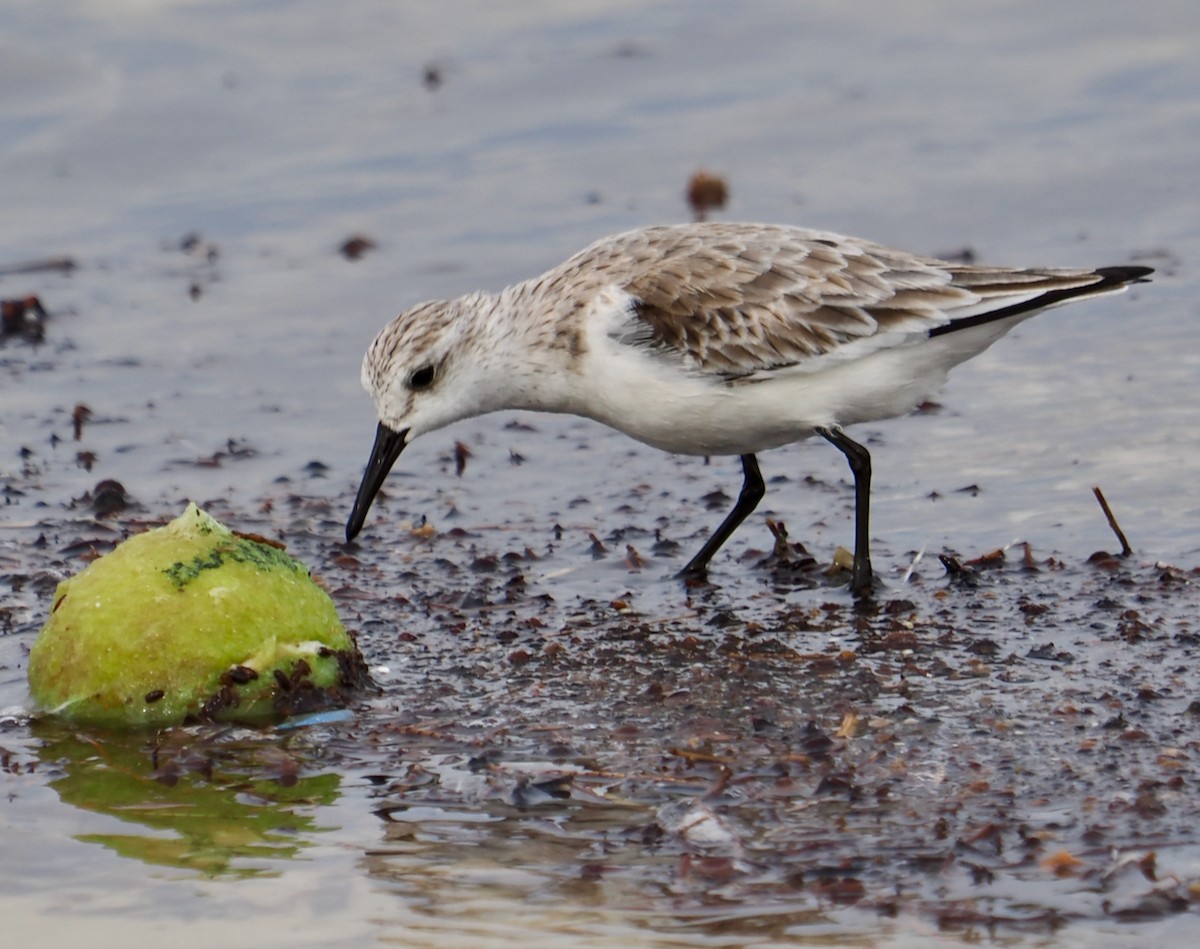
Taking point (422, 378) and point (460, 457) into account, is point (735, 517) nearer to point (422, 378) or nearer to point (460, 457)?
point (422, 378)

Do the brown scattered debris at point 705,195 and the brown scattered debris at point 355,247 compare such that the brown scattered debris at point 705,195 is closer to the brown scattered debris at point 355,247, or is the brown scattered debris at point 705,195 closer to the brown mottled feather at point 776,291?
the brown scattered debris at point 355,247

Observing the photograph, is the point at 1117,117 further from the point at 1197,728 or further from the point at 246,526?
the point at 1197,728

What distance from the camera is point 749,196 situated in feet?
39.8

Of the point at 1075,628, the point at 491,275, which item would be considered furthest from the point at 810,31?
the point at 1075,628

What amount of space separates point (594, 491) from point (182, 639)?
118 inches

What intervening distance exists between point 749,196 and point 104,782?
25.2 feet

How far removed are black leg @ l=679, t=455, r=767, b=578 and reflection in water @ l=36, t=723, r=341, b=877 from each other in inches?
86.2

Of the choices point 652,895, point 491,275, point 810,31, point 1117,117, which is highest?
point 810,31

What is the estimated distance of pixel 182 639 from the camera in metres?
5.48

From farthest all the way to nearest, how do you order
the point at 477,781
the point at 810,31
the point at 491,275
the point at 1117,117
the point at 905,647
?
the point at 810,31 < the point at 1117,117 < the point at 491,275 < the point at 905,647 < the point at 477,781

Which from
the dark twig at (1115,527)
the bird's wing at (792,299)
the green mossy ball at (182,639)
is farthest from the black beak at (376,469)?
the dark twig at (1115,527)

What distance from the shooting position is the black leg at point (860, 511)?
270 inches

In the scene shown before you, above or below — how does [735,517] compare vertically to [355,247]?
below

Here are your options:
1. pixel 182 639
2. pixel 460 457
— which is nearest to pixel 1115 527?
pixel 460 457
